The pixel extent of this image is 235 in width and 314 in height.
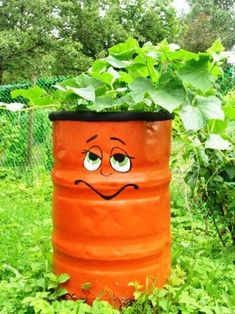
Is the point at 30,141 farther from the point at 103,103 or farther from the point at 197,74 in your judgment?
the point at 197,74

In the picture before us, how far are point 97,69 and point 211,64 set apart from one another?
0.52 m

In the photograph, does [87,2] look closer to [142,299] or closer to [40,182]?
[40,182]

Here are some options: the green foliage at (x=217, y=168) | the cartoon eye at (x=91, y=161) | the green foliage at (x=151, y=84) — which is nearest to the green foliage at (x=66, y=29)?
the green foliage at (x=217, y=168)

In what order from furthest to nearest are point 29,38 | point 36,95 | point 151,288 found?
point 29,38
point 36,95
point 151,288

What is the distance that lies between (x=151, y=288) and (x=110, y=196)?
46 centimetres

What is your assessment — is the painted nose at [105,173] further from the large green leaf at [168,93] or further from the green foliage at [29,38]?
the green foliage at [29,38]

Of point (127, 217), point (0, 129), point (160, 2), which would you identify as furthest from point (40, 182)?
point (160, 2)

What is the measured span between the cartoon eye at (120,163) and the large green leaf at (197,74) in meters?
0.42

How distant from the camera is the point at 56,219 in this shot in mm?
2561

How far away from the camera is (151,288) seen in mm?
2461

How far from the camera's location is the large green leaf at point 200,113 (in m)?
2.25

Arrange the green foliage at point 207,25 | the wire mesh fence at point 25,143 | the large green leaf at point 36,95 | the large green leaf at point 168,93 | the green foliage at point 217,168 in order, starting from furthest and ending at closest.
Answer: the green foliage at point 207,25, the wire mesh fence at point 25,143, the green foliage at point 217,168, the large green leaf at point 36,95, the large green leaf at point 168,93

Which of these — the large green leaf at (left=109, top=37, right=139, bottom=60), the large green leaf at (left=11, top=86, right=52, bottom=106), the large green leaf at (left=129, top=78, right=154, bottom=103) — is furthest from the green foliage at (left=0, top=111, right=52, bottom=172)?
the large green leaf at (left=129, top=78, right=154, bottom=103)

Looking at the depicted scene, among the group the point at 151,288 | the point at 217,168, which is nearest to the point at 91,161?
the point at 151,288
